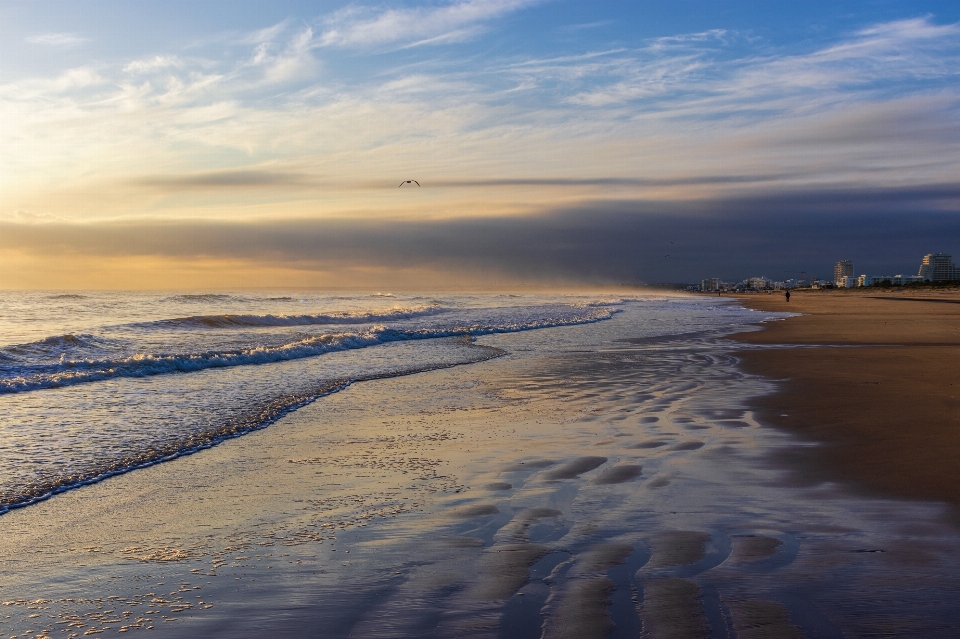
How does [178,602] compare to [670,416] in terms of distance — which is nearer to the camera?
[178,602]

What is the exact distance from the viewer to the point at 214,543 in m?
4.54

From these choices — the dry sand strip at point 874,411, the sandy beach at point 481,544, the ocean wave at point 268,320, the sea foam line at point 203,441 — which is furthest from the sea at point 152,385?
the dry sand strip at point 874,411

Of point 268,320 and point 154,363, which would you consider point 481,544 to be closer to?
point 154,363

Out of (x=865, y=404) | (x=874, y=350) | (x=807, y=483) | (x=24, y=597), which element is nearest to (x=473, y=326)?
(x=874, y=350)

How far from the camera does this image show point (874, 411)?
30.6ft

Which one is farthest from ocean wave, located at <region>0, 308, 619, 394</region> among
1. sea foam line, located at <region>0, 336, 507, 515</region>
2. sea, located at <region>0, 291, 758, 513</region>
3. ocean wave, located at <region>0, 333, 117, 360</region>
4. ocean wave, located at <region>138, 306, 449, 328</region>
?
ocean wave, located at <region>138, 306, 449, 328</region>

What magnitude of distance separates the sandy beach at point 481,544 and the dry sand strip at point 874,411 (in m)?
0.45

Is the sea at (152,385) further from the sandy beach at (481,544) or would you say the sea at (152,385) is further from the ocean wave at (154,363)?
the sandy beach at (481,544)

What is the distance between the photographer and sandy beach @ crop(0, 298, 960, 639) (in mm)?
3361

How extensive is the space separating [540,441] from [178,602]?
4.66 metres

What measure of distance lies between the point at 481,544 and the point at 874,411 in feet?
23.2

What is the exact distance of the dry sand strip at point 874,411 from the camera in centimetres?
614

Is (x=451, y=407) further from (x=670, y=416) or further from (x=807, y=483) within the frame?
(x=807, y=483)

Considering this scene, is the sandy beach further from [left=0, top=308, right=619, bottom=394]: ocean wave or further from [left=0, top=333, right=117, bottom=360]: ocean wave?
[left=0, top=333, right=117, bottom=360]: ocean wave
